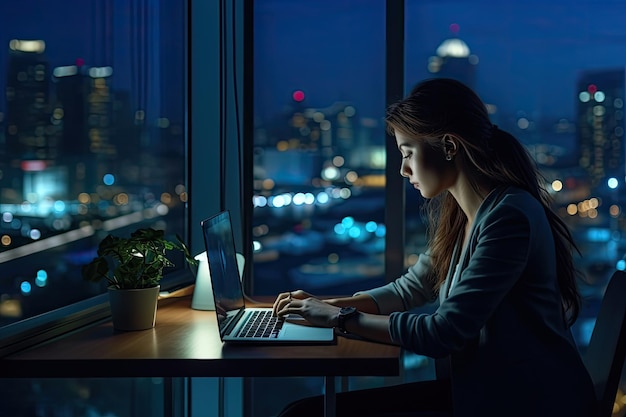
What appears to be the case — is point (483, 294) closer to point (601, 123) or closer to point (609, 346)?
point (609, 346)

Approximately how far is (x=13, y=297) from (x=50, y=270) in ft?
0.65

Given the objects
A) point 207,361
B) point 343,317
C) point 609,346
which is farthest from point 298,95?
point 609,346

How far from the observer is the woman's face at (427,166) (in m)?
1.81

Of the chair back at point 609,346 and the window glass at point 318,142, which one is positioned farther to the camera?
the window glass at point 318,142

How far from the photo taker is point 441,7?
290 cm

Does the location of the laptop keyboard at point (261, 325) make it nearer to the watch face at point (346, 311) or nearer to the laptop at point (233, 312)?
the laptop at point (233, 312)

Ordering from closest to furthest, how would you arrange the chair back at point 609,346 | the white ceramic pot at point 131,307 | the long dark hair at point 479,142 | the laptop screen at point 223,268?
1. the chair back at point 609,346
2. the long dark hair at point 479,142
3. the laptop screen at point 223,268
4. the white ceramic pot at point 131,307

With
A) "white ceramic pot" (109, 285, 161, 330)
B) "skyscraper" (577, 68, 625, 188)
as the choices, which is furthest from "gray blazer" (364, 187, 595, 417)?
"skyscraper" (577, 68, 625, 188)

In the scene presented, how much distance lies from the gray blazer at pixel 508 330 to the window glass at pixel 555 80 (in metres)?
1.23

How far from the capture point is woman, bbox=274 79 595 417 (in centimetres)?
161

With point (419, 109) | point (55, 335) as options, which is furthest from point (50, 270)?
point (419, 109)

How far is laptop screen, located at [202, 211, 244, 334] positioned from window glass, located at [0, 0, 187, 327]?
39 cm

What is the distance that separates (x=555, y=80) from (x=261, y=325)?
5.28 feet

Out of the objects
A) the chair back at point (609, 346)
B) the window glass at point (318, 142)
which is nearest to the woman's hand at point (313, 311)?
the chair back at point (609, 346)
